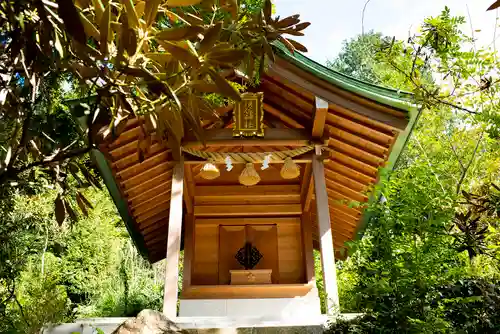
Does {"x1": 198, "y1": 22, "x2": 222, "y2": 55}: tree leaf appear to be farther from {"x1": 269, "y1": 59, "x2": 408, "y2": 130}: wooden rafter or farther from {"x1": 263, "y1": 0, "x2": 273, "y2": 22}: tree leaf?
{"x1": 269, "y1": 59, "x2": 408, "y2": 130}: wooden rafter

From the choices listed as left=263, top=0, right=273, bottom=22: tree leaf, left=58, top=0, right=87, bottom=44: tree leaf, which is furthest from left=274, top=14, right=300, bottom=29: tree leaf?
left=58, top=0, right=87, bottom=44: tree leaf

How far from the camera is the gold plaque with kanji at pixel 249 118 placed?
17.0 feet

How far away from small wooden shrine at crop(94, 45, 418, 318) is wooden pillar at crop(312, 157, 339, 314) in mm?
10

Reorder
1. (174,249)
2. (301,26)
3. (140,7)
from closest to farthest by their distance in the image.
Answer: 1. (140,7)
2. (301,26)
3. (174,249)

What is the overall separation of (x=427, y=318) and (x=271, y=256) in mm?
3965

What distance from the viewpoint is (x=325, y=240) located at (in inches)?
183

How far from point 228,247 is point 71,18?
18.6ft

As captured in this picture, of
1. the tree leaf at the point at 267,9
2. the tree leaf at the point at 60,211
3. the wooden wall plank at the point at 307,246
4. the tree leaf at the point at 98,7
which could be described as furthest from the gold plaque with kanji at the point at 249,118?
the tree leaf at the point at 98,7

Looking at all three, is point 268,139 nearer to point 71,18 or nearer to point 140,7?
point 140,7

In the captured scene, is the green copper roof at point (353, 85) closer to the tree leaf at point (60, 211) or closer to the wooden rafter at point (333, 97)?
the wooden rafter at point (333, 97)

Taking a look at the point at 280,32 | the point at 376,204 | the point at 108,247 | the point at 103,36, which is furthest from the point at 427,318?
the point at 108,247

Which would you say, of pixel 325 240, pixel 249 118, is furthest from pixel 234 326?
pixel 249 118

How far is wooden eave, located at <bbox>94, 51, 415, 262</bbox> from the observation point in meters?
4.80

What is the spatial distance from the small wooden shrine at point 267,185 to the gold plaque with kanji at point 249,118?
0.04 ft
